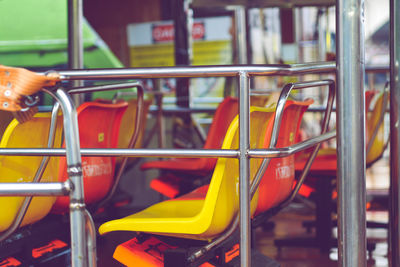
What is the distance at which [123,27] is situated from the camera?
8.27m

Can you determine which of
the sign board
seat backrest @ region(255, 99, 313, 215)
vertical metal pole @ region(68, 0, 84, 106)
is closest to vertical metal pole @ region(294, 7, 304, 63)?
the sign board

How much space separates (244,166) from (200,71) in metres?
0.29

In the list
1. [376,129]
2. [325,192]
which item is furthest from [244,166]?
[325,192]

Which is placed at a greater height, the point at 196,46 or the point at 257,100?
the point at 196,46

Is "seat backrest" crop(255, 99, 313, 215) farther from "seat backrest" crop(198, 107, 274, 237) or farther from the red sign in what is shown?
the red sign

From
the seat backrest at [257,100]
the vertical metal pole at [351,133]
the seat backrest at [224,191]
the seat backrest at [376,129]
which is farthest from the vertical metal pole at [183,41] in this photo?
the vertical metal pole at [351,133]

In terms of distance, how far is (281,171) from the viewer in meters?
1.82

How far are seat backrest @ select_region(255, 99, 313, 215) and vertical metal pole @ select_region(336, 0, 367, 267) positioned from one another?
32 cm

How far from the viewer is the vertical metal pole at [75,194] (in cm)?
111

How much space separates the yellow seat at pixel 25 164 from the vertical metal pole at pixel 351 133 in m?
1.00

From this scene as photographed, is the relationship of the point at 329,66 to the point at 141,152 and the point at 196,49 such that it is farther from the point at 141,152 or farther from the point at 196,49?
the point at 196,49

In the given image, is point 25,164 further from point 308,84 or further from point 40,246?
point 308,84

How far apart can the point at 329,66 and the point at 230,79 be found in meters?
3.14

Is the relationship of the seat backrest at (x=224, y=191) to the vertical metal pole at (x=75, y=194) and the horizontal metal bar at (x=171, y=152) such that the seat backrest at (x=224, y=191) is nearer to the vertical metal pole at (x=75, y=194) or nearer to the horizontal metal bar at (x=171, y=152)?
the horizontal metal bar at (x=171, y=152)
